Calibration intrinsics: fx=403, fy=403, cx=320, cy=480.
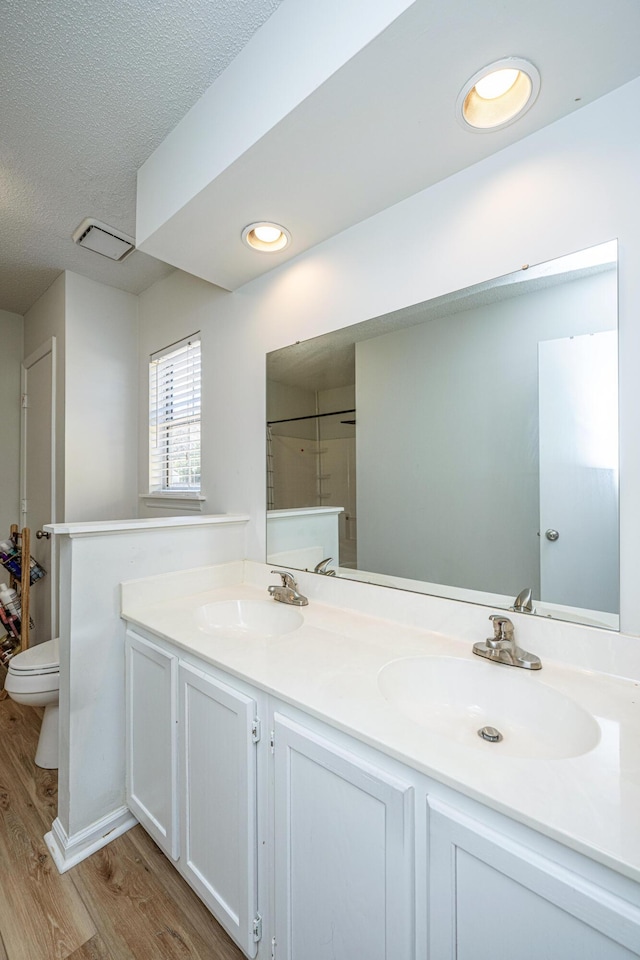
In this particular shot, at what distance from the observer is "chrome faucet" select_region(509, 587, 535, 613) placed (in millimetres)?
1087

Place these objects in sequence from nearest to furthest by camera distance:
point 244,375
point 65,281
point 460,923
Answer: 1. point 460,923
2. point 244,375
3. point 65,281

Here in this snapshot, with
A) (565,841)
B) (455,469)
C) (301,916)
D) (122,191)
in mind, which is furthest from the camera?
(122,191)

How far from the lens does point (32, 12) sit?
107cm

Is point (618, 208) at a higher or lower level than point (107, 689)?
higher

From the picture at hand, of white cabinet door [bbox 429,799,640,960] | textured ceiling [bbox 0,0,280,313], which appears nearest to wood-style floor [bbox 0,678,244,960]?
white cabinet door [bbox 429,799,640,960]

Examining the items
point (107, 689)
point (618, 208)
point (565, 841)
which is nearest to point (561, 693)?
point (565, 841)

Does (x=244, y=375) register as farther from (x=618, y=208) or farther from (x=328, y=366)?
(x=618, y=208)

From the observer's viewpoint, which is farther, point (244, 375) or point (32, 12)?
point (244, 375)

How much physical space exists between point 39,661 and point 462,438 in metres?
2.08

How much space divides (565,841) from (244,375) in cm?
188

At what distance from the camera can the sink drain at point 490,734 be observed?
0.91 meters

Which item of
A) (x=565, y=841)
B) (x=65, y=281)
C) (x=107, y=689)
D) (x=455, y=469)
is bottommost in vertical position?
(x=107, y=689)

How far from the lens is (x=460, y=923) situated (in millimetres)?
642

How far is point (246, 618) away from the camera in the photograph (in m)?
1.63
